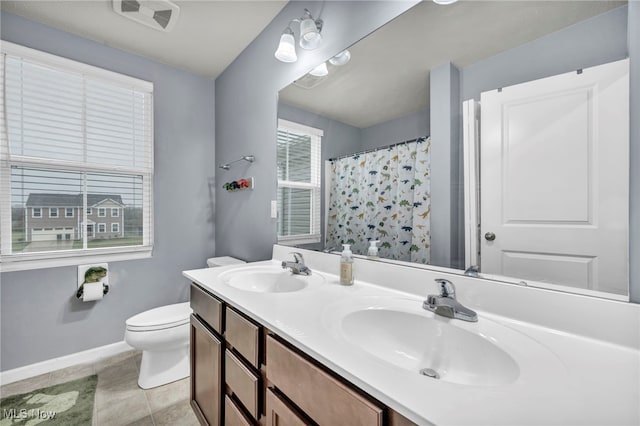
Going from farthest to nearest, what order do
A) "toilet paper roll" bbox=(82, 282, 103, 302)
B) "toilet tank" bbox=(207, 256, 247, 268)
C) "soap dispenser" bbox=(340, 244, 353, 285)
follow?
"toilet tank" bbox=(207, 256, 247, 268), "toilet paper roll" bbox=(82, 282, 103, 302), "soap dispenser" bbox=(340, 244, 353, 285)

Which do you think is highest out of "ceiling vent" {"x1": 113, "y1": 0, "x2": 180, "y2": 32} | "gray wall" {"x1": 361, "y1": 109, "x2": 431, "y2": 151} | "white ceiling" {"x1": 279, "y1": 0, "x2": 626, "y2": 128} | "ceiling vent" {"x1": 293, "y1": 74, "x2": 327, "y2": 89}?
"ceiling vent" {"x1": 113, "y1": 0, "x2": 180, "y2": 32}

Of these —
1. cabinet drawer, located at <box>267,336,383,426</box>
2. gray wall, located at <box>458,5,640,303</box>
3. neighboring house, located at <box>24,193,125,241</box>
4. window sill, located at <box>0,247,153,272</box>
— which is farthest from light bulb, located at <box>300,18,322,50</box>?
window sill, located at <box>0,247,153,272</box>

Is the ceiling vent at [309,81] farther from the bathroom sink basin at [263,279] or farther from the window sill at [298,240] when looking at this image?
the bathroom sink basin at [263,279]

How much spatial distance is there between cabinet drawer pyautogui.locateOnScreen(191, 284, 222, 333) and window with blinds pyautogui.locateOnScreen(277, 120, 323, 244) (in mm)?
605

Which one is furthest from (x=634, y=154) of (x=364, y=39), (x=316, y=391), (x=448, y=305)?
(x=364, y=39)

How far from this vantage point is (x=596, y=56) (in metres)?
0.68

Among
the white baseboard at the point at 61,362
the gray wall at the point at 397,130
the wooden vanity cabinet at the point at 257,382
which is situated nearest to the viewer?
the wooden vanity cabinet at the point at 257,382

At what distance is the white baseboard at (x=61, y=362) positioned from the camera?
5.79 ft

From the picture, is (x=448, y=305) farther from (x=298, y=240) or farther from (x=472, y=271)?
(x=298, y=240)

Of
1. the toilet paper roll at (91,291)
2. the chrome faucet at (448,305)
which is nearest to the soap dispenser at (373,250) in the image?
the chrome faucet at (448,305)

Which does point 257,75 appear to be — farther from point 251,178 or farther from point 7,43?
point 7,43

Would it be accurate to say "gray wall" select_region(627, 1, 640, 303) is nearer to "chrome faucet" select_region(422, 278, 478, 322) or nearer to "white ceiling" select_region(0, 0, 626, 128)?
"white ceiling" select_region(0, 0, 626, 128)

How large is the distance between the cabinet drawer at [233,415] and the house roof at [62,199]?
1.90m

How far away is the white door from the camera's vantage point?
664mm
